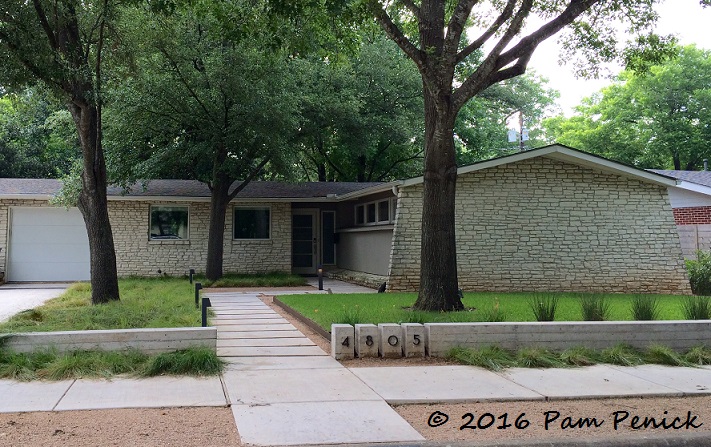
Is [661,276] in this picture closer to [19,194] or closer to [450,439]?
[450,439]

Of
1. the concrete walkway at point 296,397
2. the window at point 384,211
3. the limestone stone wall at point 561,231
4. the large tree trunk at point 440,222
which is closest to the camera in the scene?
the concrete walkway at point 296,397

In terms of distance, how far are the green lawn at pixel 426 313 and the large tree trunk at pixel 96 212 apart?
3.59 metres

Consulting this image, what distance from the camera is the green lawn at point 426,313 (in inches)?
368

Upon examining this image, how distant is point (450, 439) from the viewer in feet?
16.5

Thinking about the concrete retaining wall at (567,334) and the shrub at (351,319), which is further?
the shrub at (351,319)

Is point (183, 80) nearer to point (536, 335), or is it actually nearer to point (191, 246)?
point (191, 246)

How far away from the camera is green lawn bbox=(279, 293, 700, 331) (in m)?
9.36

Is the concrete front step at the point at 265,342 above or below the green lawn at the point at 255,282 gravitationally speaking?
below

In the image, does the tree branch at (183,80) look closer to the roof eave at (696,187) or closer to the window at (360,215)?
the window at (360,215)

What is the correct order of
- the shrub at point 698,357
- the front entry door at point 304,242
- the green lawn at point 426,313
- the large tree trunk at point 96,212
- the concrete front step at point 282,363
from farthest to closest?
the front entry door at point 304,242 < the large tree trunk at point 96,212 < the green lawn at point 426,313 < the shrub at point 698,357 < the concrete front step at point 282,363

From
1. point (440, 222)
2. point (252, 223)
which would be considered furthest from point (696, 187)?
point (252, 223)

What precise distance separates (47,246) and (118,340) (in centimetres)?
1450

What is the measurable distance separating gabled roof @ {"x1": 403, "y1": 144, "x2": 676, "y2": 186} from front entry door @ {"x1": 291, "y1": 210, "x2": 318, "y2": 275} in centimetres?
821

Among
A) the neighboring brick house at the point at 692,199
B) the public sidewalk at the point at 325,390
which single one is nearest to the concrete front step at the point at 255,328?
the public sidewalk at the point at 325,390
